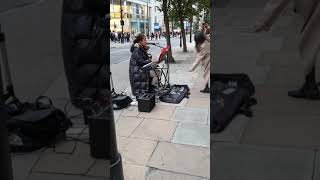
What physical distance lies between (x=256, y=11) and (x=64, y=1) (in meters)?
1.13

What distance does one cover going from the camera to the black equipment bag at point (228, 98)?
8.25ft

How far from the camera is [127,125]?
5566mm

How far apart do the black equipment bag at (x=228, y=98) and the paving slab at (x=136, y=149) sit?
62.0 inches

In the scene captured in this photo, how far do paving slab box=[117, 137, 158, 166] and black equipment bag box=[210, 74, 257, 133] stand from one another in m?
1.58

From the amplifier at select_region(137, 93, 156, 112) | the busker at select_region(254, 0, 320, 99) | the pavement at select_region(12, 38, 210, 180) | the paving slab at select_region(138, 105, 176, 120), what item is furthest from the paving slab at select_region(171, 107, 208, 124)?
the busker at select_region(254, 0, 320, 99)

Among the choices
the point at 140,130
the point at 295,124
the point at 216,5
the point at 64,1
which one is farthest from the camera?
the point at 140,130

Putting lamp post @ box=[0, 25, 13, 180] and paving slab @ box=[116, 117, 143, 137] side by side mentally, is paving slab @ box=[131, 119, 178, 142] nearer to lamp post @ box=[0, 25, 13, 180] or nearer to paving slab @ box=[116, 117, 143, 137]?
paving slab @ box=[116, 117, 143, 137]

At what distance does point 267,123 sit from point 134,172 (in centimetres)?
154

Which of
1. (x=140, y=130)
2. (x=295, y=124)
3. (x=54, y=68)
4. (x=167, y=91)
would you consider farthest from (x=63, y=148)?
(x=167, y=91)

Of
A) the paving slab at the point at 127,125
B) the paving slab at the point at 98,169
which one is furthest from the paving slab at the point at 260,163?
the paving slab at the point at 127,125

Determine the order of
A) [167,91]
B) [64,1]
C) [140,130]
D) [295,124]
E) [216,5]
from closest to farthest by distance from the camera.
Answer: [64,1] < [216,5] < [295,124] < [140,130] < [167,91]

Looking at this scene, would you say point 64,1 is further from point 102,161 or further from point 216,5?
point 102,161

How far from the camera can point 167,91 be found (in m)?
7.55

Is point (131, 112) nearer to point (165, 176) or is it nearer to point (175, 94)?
point (175, 94)
